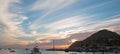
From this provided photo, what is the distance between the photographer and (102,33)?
171625mm

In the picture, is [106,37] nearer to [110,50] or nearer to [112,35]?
[112,35]

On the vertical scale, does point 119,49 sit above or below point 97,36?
below

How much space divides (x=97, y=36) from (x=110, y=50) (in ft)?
80.3

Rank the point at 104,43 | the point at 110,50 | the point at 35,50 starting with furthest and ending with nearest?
the point at 110,50, the point at 104,43, the point at 35,50

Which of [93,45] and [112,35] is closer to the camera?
[112,35]

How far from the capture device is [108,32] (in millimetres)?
169625

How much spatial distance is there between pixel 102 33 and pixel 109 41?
8.69 metres

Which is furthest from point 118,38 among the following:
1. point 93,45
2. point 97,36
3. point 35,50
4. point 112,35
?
point 35,50

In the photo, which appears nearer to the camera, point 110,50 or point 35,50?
point 35,50

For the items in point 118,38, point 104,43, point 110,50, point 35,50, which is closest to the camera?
point 35,50

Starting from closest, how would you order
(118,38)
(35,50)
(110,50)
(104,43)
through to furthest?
(35,50) < (118,38) < (104,43) < (110,50)

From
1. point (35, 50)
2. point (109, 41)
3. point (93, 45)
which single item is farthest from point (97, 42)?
point (35, 50)

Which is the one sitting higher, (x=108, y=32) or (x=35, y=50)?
(x=108, y=32)

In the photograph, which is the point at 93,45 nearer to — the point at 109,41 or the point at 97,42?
the point at 97,42
